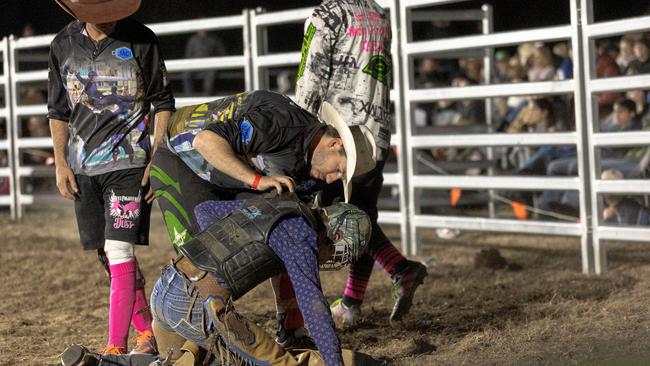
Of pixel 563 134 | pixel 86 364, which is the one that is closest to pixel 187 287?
pixel 86 364

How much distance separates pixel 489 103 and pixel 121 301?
657 centimetres

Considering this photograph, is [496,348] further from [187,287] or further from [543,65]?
[543,65]

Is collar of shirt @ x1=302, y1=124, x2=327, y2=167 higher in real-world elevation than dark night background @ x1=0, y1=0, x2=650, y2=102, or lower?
lower

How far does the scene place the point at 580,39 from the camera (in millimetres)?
7043

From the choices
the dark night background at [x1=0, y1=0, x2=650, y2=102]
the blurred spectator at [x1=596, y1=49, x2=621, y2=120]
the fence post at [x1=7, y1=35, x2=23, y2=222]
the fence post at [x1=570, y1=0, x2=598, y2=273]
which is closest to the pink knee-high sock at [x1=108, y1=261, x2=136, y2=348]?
the fence post at [x1=570, y1=0, x2=598, y2=273]

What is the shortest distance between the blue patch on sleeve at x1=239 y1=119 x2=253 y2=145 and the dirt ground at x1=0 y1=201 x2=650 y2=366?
4.20ft

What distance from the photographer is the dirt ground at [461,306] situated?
15.5 feet

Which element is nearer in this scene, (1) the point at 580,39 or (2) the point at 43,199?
(1) the point at 580,39

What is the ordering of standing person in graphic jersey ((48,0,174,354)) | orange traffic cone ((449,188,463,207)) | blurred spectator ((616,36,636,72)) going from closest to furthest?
standing person in graphic jersey ((48,0,174,354)) → blurred spectator ((616,36,636,72)) → orange traffic cone ((449,188,463,207))

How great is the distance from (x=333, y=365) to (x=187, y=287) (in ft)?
2.41

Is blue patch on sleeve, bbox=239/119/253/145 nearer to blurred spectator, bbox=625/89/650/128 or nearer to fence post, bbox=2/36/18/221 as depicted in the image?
blurred spectator, bbox=625/89/650/128

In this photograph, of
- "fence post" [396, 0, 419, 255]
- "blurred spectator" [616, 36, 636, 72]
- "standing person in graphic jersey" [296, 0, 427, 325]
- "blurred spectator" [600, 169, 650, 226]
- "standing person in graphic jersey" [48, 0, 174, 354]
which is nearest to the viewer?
"standing person in graphic jersey" [48, 0, 174, 354]

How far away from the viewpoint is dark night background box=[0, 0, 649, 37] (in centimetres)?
1617

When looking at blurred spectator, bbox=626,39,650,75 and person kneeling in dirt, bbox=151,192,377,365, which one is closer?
person kneeling in dirt, bbox=151,192,377,365
